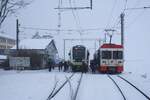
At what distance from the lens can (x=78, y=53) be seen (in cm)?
4706

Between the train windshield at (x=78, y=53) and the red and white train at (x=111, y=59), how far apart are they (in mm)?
6482

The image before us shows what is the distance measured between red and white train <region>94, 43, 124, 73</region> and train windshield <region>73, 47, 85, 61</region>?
255 inches

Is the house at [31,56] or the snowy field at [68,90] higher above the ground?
the house at [31,56]

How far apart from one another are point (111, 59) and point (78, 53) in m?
7.61

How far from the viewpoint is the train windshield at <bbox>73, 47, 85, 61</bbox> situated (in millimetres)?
46756

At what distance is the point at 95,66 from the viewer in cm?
4809

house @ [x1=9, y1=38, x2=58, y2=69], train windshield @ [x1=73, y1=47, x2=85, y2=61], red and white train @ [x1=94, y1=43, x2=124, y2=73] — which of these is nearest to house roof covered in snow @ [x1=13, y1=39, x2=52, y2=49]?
house @ [x1=9, y1=38, x2=58, y2=69]

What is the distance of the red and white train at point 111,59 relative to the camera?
39.9m

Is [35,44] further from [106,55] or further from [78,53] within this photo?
[106,55]

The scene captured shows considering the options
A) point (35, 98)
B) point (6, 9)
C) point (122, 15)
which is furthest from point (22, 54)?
point (35, 98)

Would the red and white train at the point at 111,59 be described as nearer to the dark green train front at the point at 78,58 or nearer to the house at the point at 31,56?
the dark green train front at the point at 78,58

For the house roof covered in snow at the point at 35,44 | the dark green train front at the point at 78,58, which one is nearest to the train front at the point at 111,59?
the dark green train front at the point at 78,58

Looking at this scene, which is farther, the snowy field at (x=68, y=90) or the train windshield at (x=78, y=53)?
the train windshield at (x=78, y=53)

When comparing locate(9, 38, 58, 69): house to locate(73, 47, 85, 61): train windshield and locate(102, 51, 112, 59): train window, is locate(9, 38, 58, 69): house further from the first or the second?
locate(102, 51, 112, 59): train window
